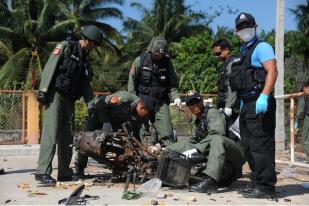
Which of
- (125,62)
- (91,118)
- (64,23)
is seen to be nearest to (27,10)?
(64,23)

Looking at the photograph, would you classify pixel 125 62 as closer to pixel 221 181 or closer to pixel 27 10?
pixel 27 10

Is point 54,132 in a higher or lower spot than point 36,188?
higher

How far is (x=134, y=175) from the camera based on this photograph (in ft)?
19.4

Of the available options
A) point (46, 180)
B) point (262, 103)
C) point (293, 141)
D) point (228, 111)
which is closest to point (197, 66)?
point (293, 141)

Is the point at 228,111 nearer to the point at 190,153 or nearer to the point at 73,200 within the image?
the point at 190,153

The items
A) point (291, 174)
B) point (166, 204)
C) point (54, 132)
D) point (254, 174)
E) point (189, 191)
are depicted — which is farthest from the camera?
point (291, 174)

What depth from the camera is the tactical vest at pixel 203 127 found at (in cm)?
596

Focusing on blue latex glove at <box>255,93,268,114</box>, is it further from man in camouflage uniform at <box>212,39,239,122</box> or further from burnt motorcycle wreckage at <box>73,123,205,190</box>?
man in camouflage uniform at <box>212,39,239,122</box>

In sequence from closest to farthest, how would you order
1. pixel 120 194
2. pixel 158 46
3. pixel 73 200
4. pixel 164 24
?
1. pixel 73 200
2. pixel 120 194
3. pixel 158 46
4. pixel 164 24

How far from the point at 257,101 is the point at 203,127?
1069mm

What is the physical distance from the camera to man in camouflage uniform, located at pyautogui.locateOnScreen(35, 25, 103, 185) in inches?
245

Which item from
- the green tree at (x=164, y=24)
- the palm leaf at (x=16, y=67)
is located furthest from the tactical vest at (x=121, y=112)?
the green tree at (x=164, y=24)

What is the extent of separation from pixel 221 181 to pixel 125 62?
34.8 m

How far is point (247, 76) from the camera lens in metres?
5.28
